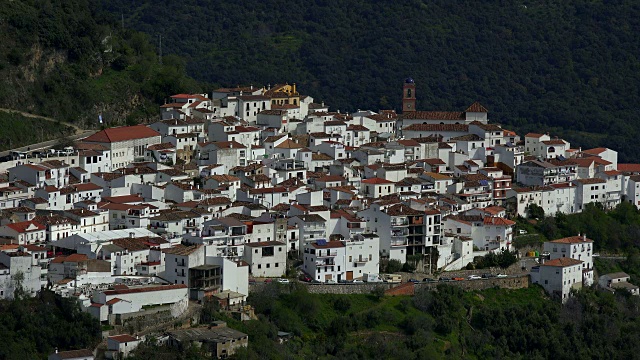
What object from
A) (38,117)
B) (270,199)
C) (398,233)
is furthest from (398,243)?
(38,117)

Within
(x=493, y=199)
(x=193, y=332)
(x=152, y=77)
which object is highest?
(x=152, y=77)

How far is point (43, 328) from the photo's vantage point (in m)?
44.0

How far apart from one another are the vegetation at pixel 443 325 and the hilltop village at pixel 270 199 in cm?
104

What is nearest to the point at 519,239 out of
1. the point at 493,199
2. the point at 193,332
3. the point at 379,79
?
the point at 493,199

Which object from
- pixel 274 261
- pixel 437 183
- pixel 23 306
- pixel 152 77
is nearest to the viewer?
pixel 23 306

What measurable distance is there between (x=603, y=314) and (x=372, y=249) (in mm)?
8103

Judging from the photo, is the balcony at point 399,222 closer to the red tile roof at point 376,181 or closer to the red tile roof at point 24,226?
the red tile roof at point 376,181

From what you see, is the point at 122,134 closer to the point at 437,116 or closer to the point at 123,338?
the point at 437,116

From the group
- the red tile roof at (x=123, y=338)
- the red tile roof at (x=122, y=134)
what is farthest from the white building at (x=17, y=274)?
the red tile roof at (x=122, y=134)

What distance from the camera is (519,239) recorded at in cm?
5738

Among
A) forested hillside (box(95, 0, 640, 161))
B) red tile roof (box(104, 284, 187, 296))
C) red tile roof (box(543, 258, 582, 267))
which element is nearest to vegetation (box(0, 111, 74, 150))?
red tile roof (box(104, 284, 187, 296))

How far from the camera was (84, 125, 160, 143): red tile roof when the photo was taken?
2312 inches

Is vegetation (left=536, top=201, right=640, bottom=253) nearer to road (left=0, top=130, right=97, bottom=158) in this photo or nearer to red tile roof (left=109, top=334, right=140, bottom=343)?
road (left=0, top=130, right=97, bottom=158)

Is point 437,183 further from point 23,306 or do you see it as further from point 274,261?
point 23,306
